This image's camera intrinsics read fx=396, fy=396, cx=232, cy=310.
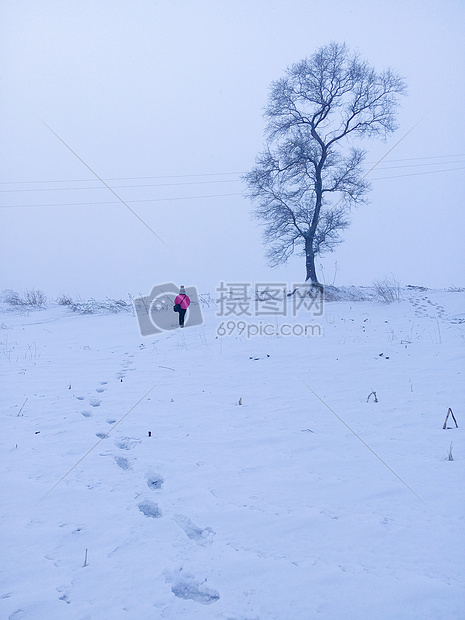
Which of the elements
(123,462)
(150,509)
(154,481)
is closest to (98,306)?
(123,462)

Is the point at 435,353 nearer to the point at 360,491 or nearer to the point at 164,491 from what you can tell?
the point at 360,491

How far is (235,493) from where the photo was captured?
3285 millimetres

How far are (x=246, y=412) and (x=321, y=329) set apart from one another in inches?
231

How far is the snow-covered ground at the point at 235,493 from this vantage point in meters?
2.26

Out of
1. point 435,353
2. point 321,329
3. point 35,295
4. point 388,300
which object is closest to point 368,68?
point 388,300

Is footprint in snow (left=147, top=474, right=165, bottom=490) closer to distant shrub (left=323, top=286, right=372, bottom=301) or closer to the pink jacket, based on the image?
the pink jacket

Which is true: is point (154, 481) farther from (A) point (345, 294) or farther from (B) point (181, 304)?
(A) point (345, 294)

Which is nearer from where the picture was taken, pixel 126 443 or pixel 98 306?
pixel 126 443

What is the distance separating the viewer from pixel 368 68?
58.0ft

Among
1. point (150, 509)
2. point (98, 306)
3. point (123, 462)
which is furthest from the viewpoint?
point (98, 306)

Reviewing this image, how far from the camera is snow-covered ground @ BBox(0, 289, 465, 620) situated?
2260 mm

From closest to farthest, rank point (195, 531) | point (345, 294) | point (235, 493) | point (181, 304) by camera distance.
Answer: point (195, 531) → point (235, 493) → point (181, 304) → point (345, 294)

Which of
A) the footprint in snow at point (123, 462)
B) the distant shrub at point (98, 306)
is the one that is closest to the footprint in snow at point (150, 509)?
the footprint in snow at point (123, 462)

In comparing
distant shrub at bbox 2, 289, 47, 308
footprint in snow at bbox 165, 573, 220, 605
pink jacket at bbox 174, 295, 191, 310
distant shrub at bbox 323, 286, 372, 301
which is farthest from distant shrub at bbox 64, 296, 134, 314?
footprint in snow at bbox 165, 573, 220, 605
